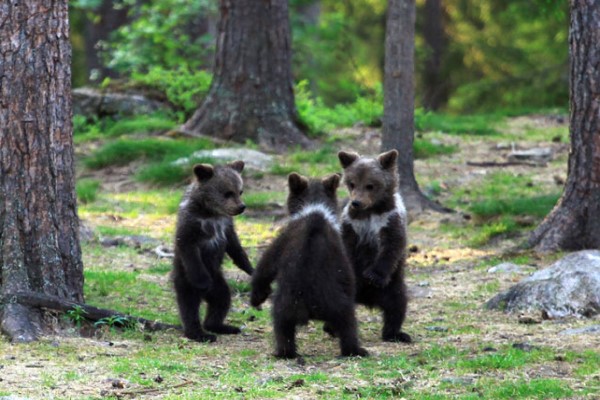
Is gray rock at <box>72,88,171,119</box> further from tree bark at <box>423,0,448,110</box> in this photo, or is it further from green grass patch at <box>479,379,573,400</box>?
green grass patch at <box>479,379,573,400</box>

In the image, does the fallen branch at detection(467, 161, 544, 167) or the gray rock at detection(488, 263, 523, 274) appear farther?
the fallen branch at detection(467, 161, 544, 167)

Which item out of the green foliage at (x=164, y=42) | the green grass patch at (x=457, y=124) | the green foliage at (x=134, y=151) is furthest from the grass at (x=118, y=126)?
the green grass patch at (x=457, y=124)

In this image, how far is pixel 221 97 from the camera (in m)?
16.9

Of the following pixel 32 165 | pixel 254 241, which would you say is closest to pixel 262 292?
pixel 32 165

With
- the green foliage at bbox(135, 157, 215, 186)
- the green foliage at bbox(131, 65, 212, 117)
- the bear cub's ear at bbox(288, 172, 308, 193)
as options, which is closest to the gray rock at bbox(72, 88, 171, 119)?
the green foliage at bbox(131, 65, 212, 117)

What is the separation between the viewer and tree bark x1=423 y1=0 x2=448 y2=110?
27469 millimetres

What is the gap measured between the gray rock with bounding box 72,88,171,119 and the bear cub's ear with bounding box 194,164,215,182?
34.9 feet

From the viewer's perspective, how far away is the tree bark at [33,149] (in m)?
7.86

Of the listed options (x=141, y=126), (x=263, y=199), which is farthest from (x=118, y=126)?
(x=263, y=199)

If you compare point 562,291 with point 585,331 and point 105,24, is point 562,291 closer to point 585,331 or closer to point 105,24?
point 585,331

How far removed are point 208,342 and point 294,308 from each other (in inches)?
43.3

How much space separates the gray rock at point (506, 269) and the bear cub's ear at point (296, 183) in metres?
3.22

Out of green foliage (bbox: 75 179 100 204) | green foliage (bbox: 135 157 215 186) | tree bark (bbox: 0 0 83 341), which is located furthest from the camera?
green foliage (bbox: 135 157 215 186)

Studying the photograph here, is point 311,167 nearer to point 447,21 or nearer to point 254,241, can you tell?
point 254,241
